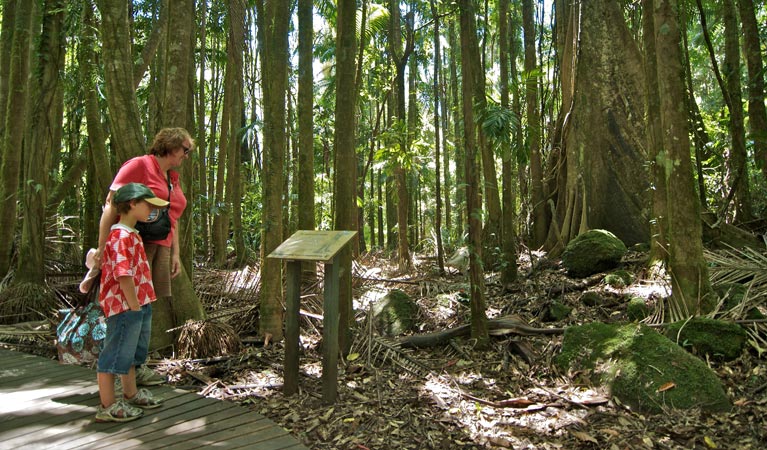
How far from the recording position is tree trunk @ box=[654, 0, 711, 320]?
186 inches

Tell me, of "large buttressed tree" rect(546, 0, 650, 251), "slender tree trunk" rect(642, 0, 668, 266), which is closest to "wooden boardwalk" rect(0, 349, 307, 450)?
"slender tree trunk" rect(642, 0, 668, 266)

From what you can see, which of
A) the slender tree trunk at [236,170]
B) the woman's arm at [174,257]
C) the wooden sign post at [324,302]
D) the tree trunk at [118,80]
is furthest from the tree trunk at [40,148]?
the wooden sign post at [324,302]

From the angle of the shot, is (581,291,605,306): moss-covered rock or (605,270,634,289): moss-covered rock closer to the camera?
(581,291,605,306): moss-covered rock

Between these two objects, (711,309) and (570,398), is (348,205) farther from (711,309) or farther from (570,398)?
(711,309)

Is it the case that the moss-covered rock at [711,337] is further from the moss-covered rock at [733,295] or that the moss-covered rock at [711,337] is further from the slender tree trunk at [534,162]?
the slender tree trunk at [534,162]

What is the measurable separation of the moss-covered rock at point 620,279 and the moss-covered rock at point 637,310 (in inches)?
44.0

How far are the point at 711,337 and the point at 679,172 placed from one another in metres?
1.51

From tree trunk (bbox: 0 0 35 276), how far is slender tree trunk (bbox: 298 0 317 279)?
404cm

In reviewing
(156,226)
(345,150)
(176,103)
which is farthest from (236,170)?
(156,226)

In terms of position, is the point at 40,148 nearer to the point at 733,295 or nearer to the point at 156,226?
the point at 156,226

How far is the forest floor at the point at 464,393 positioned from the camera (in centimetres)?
342

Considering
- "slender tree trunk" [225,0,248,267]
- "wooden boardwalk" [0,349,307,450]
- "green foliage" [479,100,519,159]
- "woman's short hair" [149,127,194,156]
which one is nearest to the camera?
"wooden boardwalk" [0,349,307,450]

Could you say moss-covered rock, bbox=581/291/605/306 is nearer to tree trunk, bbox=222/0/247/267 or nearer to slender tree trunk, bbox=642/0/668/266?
slender tree trunk, bbox=642/0/668/266

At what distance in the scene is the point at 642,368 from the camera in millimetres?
3994
